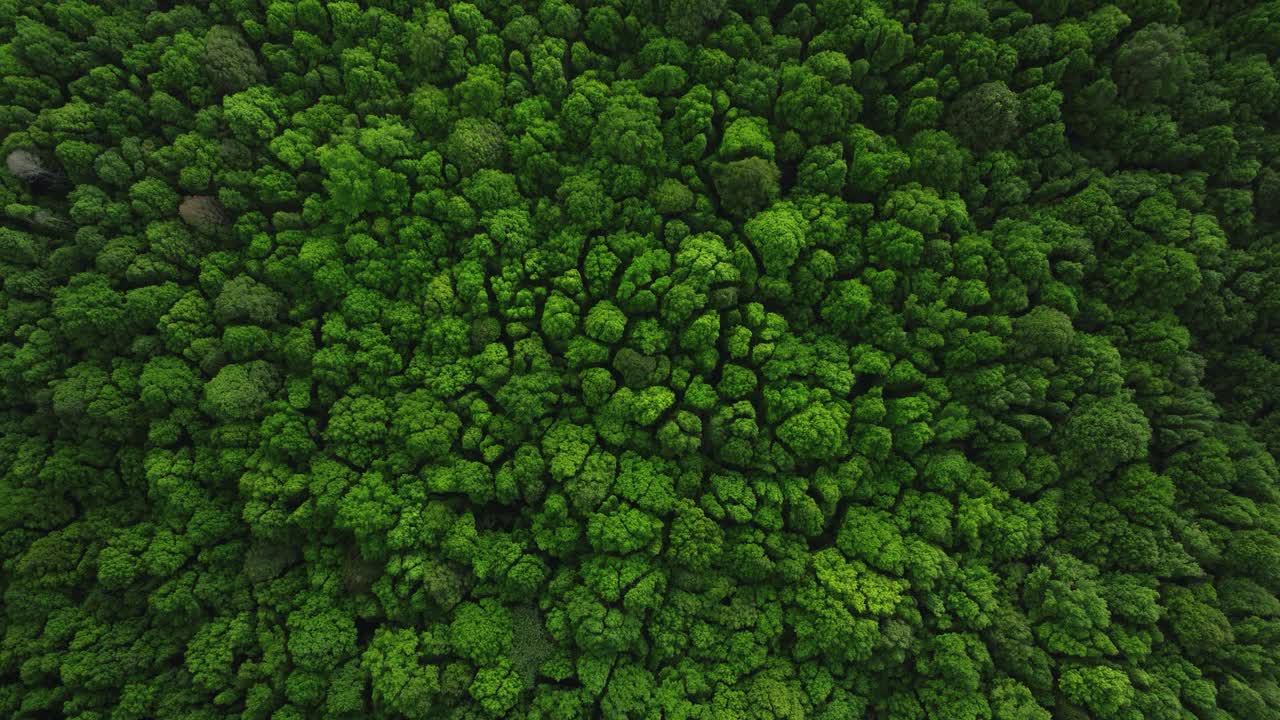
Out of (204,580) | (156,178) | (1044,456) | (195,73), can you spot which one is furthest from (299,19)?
(1044,456)

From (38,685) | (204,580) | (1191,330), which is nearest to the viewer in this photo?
(38,685)

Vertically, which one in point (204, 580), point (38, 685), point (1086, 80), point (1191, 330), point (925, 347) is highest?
point (1086, 80)

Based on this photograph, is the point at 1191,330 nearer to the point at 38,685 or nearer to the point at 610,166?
the point at 610,166

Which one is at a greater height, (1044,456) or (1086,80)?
(1086,80)

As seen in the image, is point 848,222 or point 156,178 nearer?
point 156,178

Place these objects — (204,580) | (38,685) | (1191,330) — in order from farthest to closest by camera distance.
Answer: (1191,330)
(204,580)
(38,685)

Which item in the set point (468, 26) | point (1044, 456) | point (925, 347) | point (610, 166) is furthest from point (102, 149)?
point (1044, 456)
